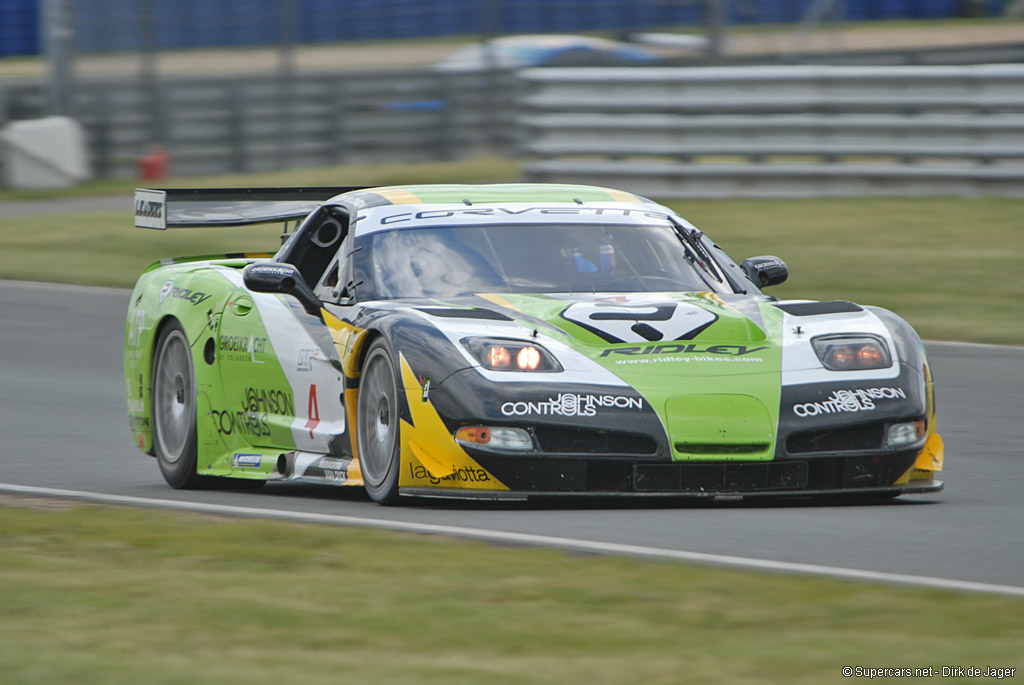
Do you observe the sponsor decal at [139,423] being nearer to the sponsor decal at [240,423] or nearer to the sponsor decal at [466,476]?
the sponsor decal at [240,423]

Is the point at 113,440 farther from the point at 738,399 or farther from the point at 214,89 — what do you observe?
the point at 214,89

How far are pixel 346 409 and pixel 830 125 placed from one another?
40.0 feet

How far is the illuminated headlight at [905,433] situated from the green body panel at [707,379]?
1.42 ft

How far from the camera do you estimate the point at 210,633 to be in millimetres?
4578

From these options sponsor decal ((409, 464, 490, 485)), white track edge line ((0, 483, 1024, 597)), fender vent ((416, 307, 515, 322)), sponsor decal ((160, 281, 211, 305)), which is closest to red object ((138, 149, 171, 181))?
sponsor decal ((160, 281, 211, 305))

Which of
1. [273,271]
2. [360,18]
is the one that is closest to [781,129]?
[360,18]

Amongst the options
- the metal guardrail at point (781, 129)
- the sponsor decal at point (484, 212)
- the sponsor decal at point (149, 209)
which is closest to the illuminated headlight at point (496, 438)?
the sponsor decal at point (484, 212)

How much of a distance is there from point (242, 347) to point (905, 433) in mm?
2887

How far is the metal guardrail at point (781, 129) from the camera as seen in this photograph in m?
18.2

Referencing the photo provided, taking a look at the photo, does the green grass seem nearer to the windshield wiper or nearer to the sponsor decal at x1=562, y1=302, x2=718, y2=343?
the sponsor decal at x1=562, y1=302, x2=718, y2=343

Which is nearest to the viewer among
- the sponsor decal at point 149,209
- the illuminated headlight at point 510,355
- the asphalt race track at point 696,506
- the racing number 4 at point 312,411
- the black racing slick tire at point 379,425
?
the asphalt race track at point 696,506

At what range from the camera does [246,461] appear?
8.24 m

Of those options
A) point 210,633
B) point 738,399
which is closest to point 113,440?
point 738,399

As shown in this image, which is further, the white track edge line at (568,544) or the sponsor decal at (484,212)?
the sponsor decal at (484,212)
